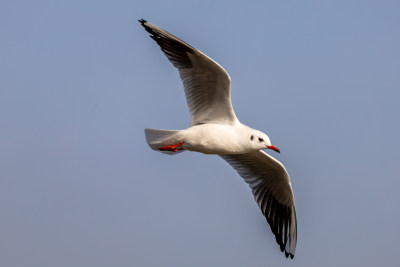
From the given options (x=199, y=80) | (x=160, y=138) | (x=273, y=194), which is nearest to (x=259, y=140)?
(x=199, y=80)

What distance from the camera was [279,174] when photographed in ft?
29.5

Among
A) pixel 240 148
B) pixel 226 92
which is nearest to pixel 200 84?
pixel 226 92

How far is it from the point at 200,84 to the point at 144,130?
3.33 ft

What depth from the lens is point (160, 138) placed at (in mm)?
8039

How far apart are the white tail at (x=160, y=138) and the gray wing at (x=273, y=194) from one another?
4.88 feet

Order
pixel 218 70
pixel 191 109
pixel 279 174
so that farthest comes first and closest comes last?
1. pixel 279 174
2. pixel 191 109
3. pixel 218 70

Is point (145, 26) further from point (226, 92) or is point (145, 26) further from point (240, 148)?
point (240, 148)

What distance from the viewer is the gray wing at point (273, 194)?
9070mm

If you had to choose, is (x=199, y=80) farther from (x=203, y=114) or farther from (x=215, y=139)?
(x=215, y=139)

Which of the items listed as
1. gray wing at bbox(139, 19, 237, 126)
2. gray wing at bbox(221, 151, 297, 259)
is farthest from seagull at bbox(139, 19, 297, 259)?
gray wing at bbox(221, 151, 297, 259)

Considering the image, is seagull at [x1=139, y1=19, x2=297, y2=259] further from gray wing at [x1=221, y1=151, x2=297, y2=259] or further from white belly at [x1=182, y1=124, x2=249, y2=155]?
gray wing at [x1=221, y1=151, x2=297, y2=259]

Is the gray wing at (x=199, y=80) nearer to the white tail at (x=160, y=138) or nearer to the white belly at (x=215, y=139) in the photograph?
the white belly at (x=215, y=139)

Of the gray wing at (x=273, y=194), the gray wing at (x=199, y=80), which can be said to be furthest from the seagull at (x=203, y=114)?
the gray wing at (x=273, y=194)

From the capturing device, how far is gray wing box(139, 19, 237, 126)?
25.0ft
